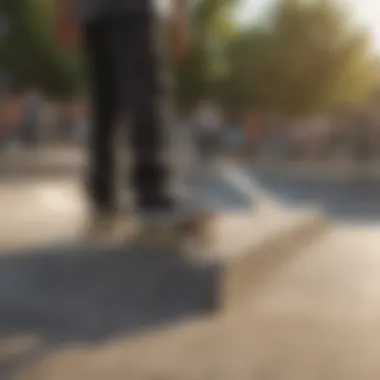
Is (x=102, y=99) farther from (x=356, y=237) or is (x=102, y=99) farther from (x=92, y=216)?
(x=356, y=237)

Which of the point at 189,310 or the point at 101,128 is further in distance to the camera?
the point at 101,128

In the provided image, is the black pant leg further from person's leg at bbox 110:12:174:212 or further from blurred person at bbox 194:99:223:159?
blurred person at bbox 194:99:223:159

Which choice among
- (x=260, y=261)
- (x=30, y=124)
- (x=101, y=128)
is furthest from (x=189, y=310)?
(x=30, y=124)

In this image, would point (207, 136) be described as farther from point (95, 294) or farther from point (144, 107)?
point (95, 294)

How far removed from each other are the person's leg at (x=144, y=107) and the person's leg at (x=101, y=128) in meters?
0.40

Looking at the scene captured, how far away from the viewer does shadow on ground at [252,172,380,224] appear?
9.52 metres

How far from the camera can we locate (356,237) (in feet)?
23.1

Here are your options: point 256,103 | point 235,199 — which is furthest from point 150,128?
point 256,103

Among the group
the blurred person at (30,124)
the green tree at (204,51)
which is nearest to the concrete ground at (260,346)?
the blurred person at (30,124)

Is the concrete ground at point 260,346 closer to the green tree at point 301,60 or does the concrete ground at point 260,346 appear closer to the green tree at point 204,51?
the green tree at point 204,51

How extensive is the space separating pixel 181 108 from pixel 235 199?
62.7ft

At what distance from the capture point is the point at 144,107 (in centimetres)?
482

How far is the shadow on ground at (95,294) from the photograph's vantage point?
356 cm

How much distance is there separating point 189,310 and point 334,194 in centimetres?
890
